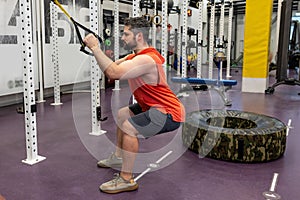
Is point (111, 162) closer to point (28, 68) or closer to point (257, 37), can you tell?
point (28, 68)

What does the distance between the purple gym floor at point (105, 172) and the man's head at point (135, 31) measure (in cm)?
110

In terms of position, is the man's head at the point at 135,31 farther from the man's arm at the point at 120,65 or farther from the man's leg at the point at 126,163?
the man's leg at the point at 126,163

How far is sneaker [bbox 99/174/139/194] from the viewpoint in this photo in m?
2.22

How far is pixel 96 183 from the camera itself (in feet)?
7.82

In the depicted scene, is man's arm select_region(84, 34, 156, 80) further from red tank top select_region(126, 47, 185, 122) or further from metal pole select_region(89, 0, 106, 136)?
metal pole select_region(89, 0, 106, 136)

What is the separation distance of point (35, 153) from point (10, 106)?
2.73 metres

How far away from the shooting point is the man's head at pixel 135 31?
7.05 ft

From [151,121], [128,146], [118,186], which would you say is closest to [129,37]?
[151,121]

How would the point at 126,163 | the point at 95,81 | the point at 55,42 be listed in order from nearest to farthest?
the point at 126,163 → the point at 95,81 → the point at 55,42

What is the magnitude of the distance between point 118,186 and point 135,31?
1141 millimetres

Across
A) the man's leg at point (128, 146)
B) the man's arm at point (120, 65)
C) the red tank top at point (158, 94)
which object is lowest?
the man's leg at point (128, 146)

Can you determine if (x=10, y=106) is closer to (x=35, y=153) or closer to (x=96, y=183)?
(x=35, y=153)

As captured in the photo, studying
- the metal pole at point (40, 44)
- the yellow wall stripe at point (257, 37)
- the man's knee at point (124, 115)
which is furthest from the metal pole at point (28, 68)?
the yellow wall stripe at point (257, 37)

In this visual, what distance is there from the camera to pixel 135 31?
7.08 feet
